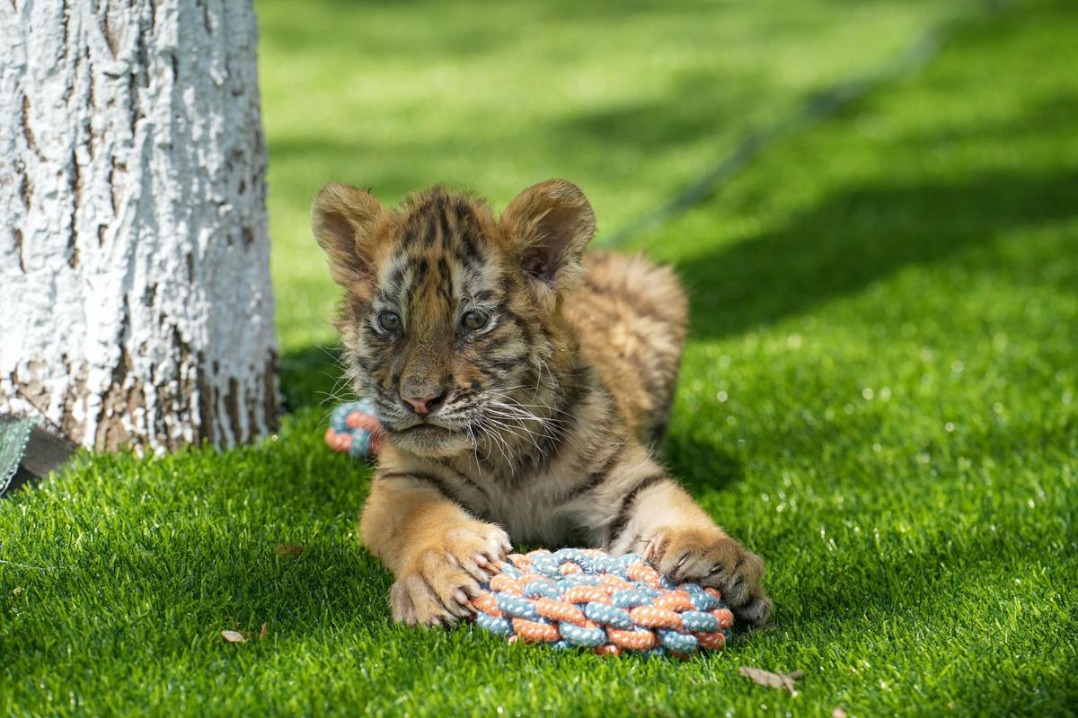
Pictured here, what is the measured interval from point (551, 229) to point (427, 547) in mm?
1149

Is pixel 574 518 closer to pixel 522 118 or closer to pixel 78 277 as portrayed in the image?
pixel 78 277

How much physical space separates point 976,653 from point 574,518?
1.45 metres

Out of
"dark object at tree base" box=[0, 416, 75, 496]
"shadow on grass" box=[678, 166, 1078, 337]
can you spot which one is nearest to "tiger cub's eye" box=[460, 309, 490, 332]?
"dark object at tree base" box=[0, 416, 75, 496]

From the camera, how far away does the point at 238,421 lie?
196 inches

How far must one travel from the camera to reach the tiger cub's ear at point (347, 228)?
4.08 meters

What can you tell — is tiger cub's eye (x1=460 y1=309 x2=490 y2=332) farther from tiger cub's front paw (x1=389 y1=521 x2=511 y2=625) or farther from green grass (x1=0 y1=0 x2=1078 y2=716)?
green grass (x1=0 y1=0 x2=1078 y2=716)

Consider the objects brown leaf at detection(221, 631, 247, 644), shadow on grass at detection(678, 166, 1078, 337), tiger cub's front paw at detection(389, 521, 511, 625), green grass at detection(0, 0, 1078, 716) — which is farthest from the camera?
shadow on grass at detection(678, 166, 1078, 337)

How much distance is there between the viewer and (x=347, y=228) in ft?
13.8

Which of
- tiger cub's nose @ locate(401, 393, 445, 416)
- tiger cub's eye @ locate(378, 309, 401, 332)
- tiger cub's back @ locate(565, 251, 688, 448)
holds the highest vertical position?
tiger cub's eye @ locate(378, 309, 401, 332)

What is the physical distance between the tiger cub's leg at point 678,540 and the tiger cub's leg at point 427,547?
1.68 feet

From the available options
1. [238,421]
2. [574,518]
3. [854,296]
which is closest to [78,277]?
[238,421]

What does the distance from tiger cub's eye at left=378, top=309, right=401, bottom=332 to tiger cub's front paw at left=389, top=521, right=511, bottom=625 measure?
0.68m

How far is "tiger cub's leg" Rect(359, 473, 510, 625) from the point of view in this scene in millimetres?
3520

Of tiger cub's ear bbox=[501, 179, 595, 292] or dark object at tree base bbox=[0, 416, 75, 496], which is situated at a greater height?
tiger cub's ear bbox=[501, 179, 595, 292]
